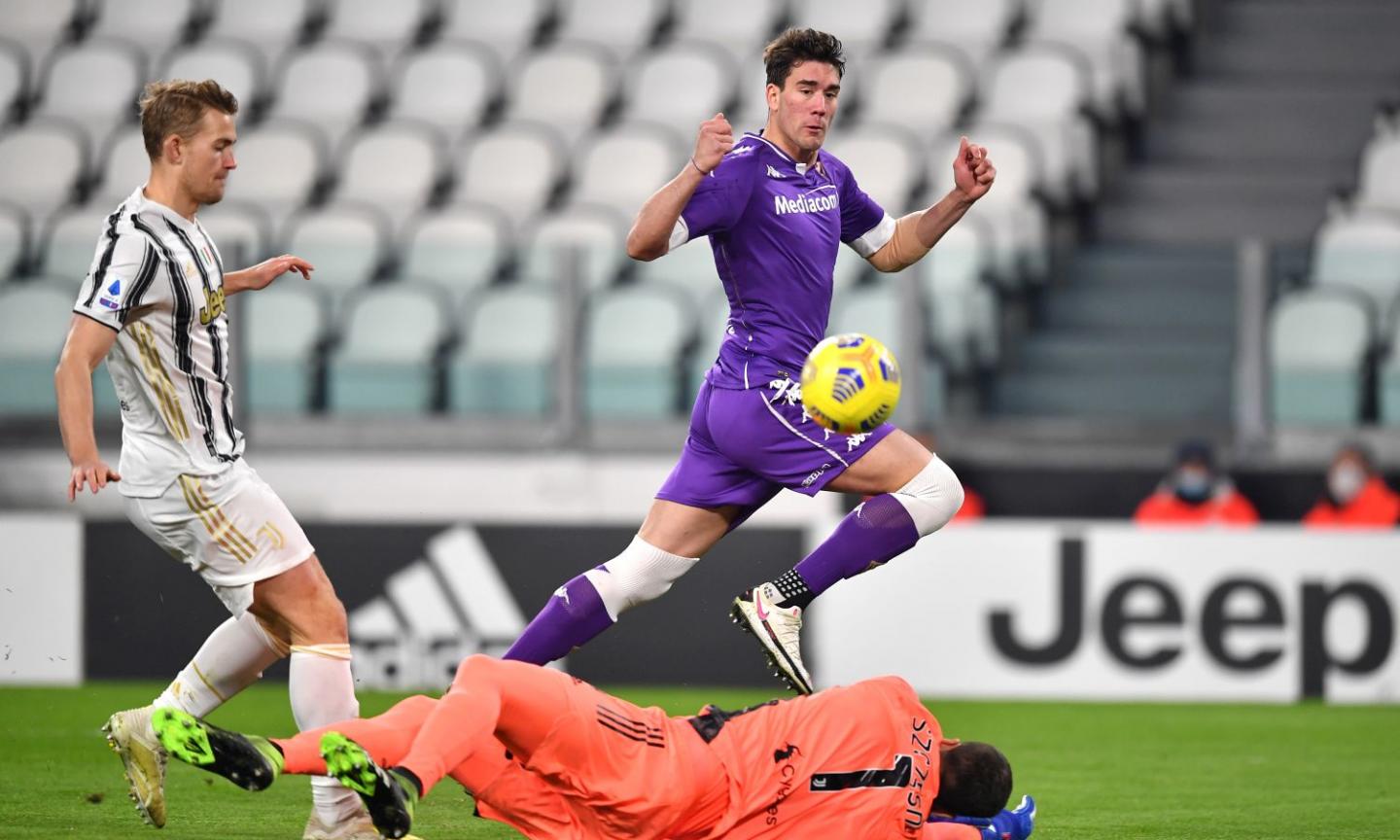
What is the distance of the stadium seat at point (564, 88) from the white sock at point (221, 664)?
32.6ft

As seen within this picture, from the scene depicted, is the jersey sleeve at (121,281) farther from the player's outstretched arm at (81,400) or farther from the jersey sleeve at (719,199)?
the jersey sleeve at (719,199)

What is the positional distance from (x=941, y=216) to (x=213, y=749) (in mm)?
3059

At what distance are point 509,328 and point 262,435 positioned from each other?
163 cm

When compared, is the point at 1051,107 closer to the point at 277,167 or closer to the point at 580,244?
the point at 580,244

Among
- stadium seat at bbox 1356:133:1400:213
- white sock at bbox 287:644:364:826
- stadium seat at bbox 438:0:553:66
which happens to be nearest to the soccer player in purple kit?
white sock at bbox 287:644:364:826

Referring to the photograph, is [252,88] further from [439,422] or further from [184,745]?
[184,745]

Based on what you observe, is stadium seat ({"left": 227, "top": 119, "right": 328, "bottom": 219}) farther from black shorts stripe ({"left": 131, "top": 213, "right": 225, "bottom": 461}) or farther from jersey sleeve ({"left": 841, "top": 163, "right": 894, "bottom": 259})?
black shorts stripe ({"left": 131, "top": 213, "right": 225, "bottom": 461})

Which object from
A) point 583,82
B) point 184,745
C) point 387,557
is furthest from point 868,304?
point 184,745

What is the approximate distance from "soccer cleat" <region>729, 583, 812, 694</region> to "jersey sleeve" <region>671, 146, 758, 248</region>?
Result: 3.60ft

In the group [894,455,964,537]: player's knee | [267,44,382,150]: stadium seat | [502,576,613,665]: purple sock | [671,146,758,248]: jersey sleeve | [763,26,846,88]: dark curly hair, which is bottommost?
[502,576,613,665]: purple sock

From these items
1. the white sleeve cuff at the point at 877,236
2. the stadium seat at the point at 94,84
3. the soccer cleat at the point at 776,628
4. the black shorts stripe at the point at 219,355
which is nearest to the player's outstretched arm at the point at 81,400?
the black shorts stripe at the point at 219,355

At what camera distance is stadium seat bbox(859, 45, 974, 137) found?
15008 millimetres

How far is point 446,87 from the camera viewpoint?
16.2 meters

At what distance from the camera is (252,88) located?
53.6 ft
